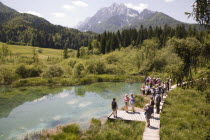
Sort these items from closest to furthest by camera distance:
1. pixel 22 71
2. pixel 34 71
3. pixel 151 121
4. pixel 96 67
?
1. pixel 151 121
2. pixel 22 71
3. pixel 34 71
4. pixel 96 67

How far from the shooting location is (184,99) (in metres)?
21.7

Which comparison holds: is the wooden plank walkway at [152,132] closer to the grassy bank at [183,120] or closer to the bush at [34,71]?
the grassy bank at [183,120]

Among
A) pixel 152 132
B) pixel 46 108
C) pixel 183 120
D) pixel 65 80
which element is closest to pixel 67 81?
pixel 65 80

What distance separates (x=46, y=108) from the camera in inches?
924

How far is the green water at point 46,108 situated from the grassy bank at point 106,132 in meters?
2.33

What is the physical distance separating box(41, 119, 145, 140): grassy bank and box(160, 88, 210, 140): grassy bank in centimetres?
197

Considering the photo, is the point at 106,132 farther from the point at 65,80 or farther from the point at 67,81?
the point at 65,80

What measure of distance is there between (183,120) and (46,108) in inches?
676

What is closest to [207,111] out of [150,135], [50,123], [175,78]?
[175,78]

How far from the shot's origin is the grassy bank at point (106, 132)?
40.8ft

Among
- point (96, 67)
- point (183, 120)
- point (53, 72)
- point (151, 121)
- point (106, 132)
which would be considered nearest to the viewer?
point (106, 132)

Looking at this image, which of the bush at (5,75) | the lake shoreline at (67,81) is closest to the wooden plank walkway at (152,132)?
the lake shoreline at (67,81)

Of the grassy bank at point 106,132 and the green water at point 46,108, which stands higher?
the grassy bank at point 106,132

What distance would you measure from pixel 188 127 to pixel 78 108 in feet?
45.1
